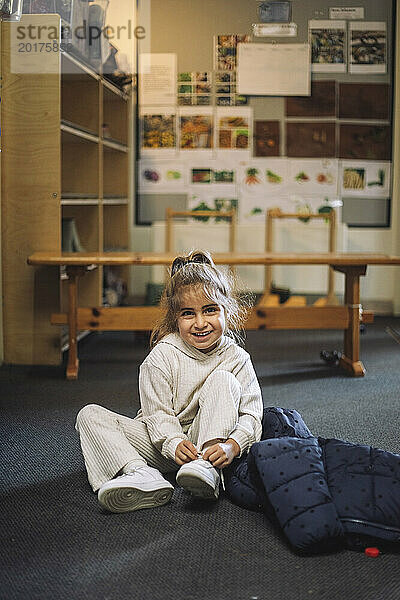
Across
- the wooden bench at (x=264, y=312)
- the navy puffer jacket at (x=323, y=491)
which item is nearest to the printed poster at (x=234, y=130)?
the wooden bench at (x=264, y=312)

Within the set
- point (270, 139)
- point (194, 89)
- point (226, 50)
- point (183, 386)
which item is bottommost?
point (183, 386)

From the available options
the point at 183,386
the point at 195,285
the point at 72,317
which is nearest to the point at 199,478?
the point at 183,386

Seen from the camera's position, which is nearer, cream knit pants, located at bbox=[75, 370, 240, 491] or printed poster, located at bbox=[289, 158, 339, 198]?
cream knit pants, located at bbox=[75, 370, 240, 491]

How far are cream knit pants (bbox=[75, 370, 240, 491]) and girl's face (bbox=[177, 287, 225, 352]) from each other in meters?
0.09

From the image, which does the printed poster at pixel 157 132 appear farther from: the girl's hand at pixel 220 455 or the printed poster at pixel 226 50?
the girl's hand at pixel 220 455

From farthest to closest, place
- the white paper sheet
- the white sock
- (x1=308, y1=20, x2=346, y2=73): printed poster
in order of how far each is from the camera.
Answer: the white paper sheet → (x1=308, y1=20, x2=346, y2=73): printed poster → the white sock

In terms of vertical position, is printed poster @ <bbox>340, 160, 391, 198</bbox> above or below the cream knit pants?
above

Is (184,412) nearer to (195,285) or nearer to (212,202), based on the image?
(195,285)

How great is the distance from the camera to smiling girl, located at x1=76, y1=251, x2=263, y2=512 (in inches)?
69.7

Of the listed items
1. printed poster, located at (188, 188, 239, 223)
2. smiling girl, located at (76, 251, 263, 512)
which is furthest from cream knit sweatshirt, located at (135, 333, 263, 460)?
printed poster, located at (188, 188, 239, 223)

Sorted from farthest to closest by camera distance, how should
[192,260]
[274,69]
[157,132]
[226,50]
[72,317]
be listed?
[157,132] < [274,69] < [226,50] < [72,317] < [192,260]

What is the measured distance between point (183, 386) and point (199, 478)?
316 mm

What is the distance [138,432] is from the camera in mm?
1938

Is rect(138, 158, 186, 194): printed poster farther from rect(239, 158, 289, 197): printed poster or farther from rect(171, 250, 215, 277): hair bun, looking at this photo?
rect(171, 250, 215, 277): hair bun
